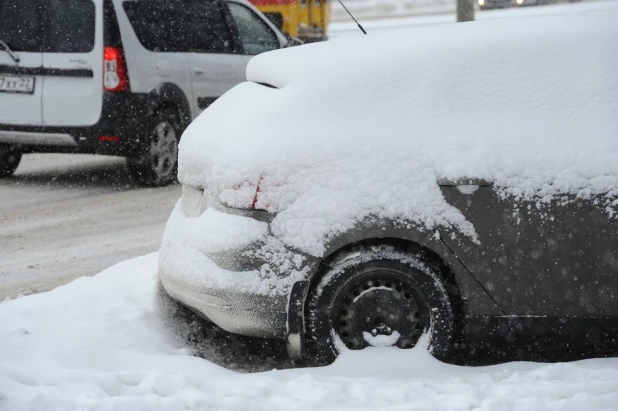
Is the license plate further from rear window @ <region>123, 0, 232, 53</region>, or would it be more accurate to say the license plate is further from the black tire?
the black tire

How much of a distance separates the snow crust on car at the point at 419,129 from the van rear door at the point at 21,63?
5293 mm

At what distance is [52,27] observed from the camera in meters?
9.70

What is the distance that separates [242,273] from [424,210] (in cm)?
87

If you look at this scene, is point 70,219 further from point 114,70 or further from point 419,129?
point 419,129

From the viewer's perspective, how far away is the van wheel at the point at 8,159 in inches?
422

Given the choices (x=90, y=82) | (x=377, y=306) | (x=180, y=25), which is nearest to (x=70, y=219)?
(x=90, y=82)

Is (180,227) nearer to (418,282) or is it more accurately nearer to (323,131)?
(323,131)

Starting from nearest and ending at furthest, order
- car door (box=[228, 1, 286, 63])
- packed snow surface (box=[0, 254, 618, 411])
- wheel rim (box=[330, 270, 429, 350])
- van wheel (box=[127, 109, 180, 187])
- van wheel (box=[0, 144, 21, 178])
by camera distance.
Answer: packed snow surface (box=[0, 254, 618, 411]), wheel rim (box=[330, 270, 429, 350]), van wheel (box=[127, 109, 180, 187]), van wheel (box=[0, 144, 21, 178]), car door (box=[228, 1, 286, 63])

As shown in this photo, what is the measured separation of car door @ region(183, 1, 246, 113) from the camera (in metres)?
10.8

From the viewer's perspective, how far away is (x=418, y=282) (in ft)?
15.0

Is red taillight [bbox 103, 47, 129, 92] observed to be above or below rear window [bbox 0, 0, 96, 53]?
below

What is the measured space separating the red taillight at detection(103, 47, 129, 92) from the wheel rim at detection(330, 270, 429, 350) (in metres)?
5.72

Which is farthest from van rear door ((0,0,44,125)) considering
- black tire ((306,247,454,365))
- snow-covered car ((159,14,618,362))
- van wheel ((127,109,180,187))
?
black tire ((306,247,454,365))

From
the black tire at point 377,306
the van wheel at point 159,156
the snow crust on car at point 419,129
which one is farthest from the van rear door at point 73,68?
the black tire at point 377,306
